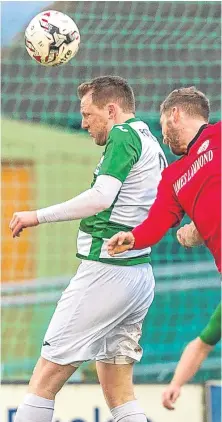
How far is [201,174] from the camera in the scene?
414 centimetres

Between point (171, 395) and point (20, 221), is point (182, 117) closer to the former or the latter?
point (20, 221)

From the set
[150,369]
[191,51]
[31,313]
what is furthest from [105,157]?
[31,313]

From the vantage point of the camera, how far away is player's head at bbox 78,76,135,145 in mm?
4930

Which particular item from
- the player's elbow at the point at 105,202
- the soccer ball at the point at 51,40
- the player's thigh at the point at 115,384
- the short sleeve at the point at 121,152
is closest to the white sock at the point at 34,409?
the player's thigh at the point at 115,384

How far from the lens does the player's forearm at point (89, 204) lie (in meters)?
4.60

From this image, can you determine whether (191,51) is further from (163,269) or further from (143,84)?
(163,269)

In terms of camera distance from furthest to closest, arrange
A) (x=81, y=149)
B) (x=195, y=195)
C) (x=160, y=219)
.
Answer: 1. (x=81, y=149)
2. (x=160, y=219)
3. (x=195, y=195)

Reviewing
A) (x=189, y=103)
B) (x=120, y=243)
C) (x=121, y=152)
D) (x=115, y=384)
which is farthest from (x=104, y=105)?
(x=115, y=384)

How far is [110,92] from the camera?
4.95 meters

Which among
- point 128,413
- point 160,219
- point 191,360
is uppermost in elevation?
point 160,219

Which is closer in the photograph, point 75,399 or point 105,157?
point 105,157

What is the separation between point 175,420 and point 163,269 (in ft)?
11.6

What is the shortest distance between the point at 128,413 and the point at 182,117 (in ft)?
4.48

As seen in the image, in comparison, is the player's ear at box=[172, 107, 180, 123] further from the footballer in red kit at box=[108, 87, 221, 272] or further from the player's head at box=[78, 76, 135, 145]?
the player's head at box=[78, 76, 135, 145]
